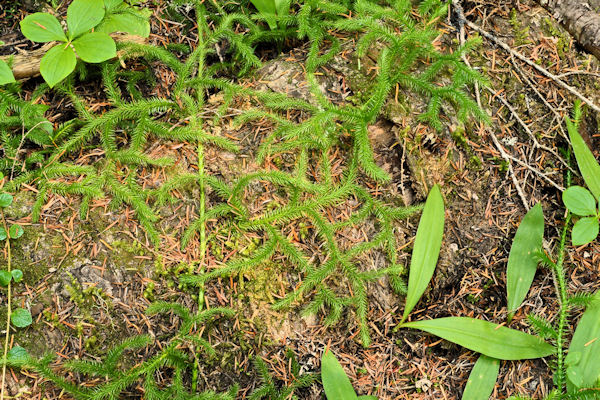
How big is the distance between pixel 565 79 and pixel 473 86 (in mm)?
675

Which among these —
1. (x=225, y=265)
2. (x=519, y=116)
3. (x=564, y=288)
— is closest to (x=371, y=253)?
(x=225, y=265)

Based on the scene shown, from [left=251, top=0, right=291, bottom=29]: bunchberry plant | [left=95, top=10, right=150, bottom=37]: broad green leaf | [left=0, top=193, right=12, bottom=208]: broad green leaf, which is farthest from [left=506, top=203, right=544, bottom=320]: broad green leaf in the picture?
[left=0, top=193, right=12, bottom=208]: broad green leaf

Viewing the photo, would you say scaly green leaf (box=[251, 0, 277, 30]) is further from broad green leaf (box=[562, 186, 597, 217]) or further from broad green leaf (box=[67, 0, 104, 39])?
broad green leaf (box=[562, 186, 597, 217])

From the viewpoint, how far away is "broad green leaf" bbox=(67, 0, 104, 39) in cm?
258

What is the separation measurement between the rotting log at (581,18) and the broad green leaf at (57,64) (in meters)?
3.06

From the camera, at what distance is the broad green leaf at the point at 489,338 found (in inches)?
101

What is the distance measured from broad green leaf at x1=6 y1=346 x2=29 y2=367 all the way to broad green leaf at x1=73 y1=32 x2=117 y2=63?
5.00 ft

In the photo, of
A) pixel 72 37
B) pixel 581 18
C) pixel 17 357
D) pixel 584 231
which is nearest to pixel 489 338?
pixel 584 231

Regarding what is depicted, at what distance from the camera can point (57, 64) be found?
8.23ft

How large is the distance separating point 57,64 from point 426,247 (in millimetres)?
2280

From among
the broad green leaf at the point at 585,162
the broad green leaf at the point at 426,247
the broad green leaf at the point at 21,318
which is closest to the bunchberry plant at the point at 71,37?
the broad green leaf at the point at 21,318

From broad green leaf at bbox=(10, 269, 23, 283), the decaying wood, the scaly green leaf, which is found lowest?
broad green leaf at bbox=(10, 269, 23, 283)

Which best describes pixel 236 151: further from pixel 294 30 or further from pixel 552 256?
pixel 552 256

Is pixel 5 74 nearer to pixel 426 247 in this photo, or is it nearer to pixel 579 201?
pixel 426 247
